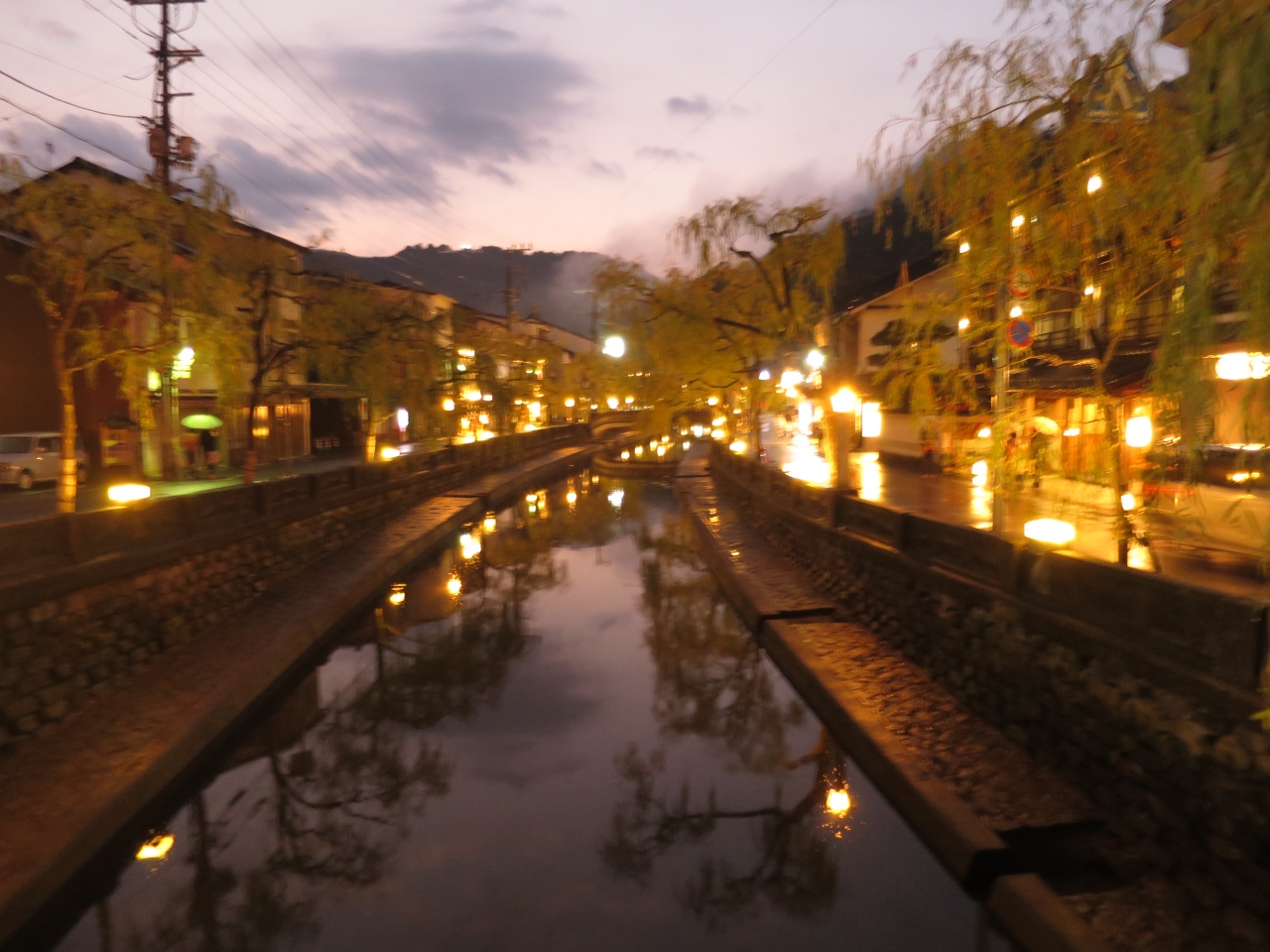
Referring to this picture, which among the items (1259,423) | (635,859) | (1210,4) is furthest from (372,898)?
(1210,4)

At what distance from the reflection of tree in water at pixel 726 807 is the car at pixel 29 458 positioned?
728 inches

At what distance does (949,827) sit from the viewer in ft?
20.3

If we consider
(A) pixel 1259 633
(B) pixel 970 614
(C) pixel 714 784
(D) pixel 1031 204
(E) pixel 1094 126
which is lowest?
(C) pixel 714 784

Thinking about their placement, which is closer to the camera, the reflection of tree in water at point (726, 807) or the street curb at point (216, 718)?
the street curb at point (216, 718)


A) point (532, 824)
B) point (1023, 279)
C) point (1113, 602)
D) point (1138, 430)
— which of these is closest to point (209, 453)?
point (532, 824)

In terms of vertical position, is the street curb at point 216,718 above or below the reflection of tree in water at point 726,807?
above

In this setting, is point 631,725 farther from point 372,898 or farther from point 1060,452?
point 1060,452

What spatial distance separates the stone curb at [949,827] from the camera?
5.00 m

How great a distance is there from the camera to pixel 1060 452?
9.76 metres

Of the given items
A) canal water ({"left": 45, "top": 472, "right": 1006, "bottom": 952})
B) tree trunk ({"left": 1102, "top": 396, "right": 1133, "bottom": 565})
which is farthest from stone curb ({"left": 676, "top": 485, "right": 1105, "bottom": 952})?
tree trunk ({"left": 1102, "top": 396, "right": 1133, "bottom": 565})

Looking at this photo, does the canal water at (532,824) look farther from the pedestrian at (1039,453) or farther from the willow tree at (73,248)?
Answer: the willow tree at (73,248)

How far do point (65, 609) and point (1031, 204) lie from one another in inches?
414

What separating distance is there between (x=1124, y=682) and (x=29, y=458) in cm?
2563

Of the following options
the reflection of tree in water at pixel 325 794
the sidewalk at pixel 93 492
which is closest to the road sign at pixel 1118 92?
the reflection of tree in water at pixel 325 794
